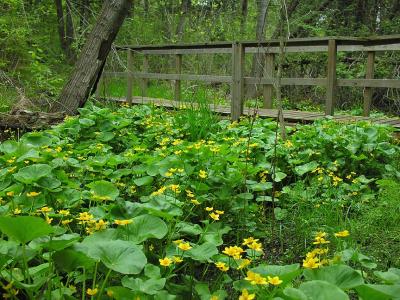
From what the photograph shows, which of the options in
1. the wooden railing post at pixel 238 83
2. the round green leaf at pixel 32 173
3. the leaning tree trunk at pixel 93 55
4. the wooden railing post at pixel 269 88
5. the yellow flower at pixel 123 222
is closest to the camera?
the yellow flower at pixel 123 222

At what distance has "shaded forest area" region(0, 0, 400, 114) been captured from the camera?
27.9ft

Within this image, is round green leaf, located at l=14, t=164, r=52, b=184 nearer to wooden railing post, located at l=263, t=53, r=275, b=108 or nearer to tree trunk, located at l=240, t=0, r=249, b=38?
wooden railing post, located at l=263, t=53, r=275, b=108

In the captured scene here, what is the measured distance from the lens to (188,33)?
1455 cm

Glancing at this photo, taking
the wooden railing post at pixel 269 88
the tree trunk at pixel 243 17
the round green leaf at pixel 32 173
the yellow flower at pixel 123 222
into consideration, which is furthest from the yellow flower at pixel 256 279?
the tree trunk at pixel 243 17

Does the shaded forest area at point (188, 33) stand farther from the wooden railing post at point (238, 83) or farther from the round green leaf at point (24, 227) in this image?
the round green leaf at point (24, 227)

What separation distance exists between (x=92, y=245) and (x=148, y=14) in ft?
47.6

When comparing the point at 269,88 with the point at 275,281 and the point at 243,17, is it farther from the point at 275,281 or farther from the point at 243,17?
the point at 243,17

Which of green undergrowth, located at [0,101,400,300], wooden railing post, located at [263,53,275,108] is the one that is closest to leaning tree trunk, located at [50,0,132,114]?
green undergrowth, located at [0,101,400,300]

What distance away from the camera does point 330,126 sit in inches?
177

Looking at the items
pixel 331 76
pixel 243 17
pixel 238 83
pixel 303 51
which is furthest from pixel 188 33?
pixel 331 76

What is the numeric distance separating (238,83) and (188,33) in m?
8.46

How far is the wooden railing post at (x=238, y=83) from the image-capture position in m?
6.49

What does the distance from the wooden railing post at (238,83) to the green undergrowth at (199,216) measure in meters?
1.61

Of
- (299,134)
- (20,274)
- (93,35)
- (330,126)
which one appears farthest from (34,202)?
(93,35)
